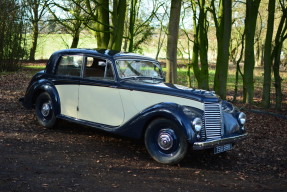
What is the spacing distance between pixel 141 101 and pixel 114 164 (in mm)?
1178

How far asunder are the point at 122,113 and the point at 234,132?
1.96m

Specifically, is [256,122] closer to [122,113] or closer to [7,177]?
[122,113]

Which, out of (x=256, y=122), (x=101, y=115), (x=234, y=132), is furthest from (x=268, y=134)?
(x=101, y=115)

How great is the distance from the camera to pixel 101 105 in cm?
668

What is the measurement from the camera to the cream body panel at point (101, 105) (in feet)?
21.2

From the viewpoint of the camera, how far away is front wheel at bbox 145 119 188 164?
5598 millimetres

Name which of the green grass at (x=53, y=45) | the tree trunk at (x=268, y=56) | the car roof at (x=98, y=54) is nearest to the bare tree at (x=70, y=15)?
the green grass at (x=53, y=45)

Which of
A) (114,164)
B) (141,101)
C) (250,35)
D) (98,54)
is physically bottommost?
(114,164)

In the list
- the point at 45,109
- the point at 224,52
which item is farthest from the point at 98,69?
the point at 224,52

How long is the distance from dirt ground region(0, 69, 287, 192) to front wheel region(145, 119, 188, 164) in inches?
6.0

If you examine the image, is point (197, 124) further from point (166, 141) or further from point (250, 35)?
point (250, 35)

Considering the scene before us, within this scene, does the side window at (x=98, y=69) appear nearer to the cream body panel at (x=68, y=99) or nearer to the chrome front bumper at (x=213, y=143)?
the cream body panel at (x=68, y=99)

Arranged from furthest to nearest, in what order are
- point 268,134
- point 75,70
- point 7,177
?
point 268,134 → point 75,70 → point 7,177

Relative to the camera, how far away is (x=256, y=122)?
359 inches
